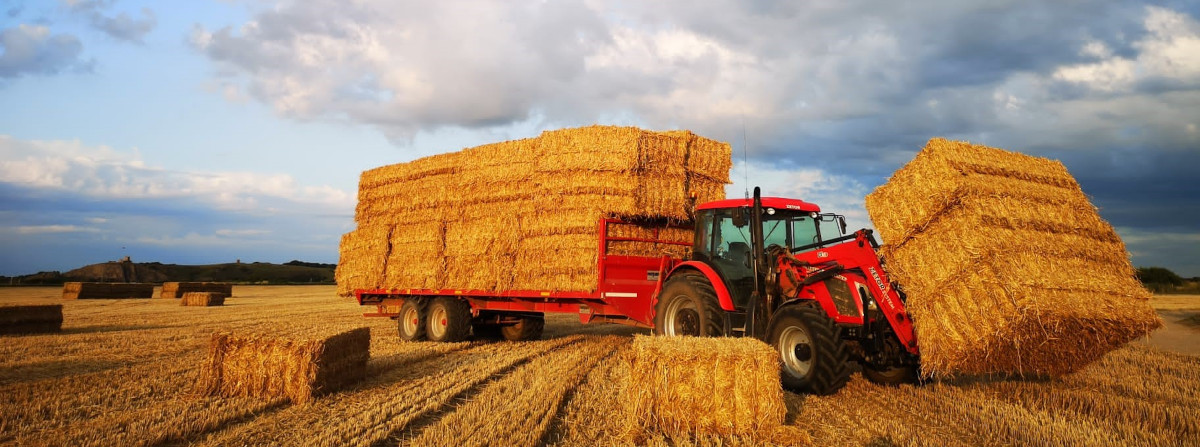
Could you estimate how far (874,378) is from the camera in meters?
7.64

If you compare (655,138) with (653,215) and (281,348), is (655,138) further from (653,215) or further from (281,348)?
(281,348)

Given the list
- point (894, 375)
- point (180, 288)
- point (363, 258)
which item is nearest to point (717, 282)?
point (894, 375)

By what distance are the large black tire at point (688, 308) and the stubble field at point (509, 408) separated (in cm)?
86

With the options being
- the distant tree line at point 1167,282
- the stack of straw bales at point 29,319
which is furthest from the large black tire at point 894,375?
the distant tree line at point 1167,282

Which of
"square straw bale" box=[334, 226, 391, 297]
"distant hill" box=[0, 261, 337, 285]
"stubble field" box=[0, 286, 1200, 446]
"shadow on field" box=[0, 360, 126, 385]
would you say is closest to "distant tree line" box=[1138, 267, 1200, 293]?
"stubble field" box=[0, 286, 1200, 446]

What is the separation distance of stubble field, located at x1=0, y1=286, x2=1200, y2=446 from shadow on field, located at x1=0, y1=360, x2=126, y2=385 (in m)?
0.02

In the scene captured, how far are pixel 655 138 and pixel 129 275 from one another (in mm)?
62740

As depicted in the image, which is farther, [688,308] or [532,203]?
[532,203]

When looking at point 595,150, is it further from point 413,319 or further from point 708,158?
point 413,319

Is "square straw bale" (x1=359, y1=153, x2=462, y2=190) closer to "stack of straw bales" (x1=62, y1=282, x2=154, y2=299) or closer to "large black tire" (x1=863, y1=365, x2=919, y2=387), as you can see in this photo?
"large black tire" (x1=863, y1=365, x2=919, y2=387)

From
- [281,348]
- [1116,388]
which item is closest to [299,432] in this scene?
[281,348]

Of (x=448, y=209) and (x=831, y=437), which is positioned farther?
(x=448, y=209)

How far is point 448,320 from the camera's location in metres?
12.1

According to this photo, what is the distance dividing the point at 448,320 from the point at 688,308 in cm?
510
